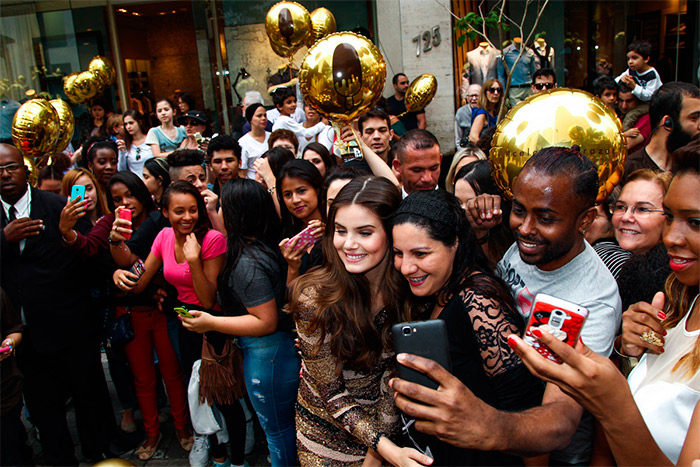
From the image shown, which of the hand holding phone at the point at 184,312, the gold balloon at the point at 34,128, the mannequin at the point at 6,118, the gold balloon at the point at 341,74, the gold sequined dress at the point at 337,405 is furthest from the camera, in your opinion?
the mannequin at the point at 6,118

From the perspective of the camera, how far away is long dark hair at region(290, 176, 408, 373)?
6.10 feet

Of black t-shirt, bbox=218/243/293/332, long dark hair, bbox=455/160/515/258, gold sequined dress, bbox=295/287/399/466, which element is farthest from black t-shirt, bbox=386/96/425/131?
gold sequined dress, bbox=295/287/399/466

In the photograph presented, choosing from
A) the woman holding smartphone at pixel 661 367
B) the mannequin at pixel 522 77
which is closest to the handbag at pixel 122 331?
the woman holding smartphone at pixel 661 367

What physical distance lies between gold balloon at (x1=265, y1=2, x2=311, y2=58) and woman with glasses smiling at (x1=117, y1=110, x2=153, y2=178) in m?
2.02

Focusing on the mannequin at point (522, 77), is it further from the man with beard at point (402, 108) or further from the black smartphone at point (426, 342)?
the black smartphone at point (426, 342)

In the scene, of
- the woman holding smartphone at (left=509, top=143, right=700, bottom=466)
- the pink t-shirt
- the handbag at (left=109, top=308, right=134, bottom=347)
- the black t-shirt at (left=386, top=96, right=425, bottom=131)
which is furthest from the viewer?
the black t-shirt at (left=386, top=96, right=425, bottom=131)

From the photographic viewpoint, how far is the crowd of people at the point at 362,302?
4.27ft

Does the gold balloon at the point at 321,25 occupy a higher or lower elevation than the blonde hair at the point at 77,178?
higher

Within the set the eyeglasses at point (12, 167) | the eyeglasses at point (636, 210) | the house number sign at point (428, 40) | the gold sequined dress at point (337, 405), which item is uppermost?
the house number sign at point (428, 40)

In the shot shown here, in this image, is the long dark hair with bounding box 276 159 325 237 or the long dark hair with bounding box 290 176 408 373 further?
the long dark hair with bounding box 276 159 325 237

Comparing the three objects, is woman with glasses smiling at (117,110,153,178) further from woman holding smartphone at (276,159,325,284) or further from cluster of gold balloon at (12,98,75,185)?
woman holding smartphone at (276,159,325,284)

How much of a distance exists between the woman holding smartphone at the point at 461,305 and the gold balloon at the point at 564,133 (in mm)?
482

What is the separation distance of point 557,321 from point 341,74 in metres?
2.49

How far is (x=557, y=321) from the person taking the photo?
44.4 inches
